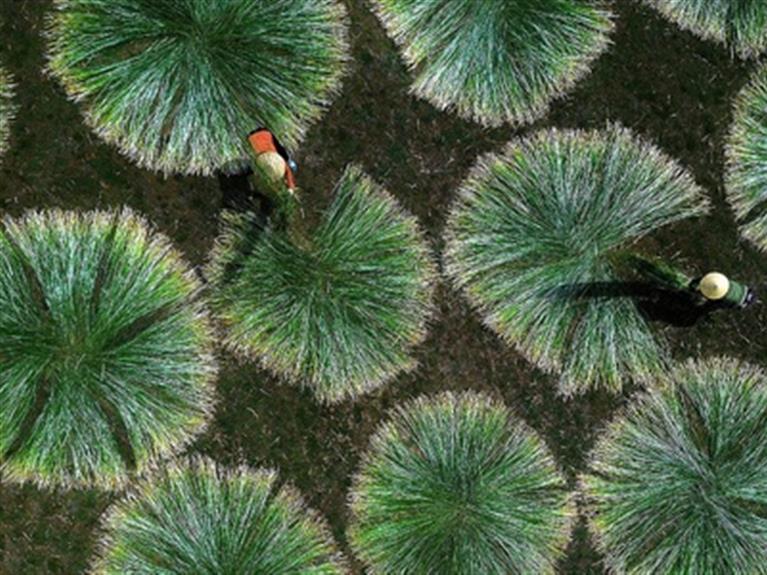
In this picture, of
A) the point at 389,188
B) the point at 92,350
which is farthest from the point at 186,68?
the point at 92,350

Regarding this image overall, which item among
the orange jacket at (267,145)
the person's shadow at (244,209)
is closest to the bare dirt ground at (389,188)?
the person's shadow at (244,209)

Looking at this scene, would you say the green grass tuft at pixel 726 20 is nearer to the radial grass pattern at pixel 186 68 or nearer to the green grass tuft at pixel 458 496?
the radial grass pattern at pixel 186 68

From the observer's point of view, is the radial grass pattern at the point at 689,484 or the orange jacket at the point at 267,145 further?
the radial grass pattern at the point at 689,484

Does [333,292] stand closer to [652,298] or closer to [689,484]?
[652,298]

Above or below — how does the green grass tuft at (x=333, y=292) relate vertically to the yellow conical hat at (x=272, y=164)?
below

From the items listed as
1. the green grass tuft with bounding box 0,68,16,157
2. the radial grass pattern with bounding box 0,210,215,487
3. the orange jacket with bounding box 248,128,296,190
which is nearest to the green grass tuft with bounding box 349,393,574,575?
the radial grass pattern with bounding box 0,210,215,487

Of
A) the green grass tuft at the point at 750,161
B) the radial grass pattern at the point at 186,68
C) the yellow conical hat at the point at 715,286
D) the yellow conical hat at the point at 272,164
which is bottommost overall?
the yellow conical hat at the point at 715,286

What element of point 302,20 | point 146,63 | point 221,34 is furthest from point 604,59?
point 146,63

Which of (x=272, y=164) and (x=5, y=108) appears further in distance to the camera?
(x=5, y=108)
